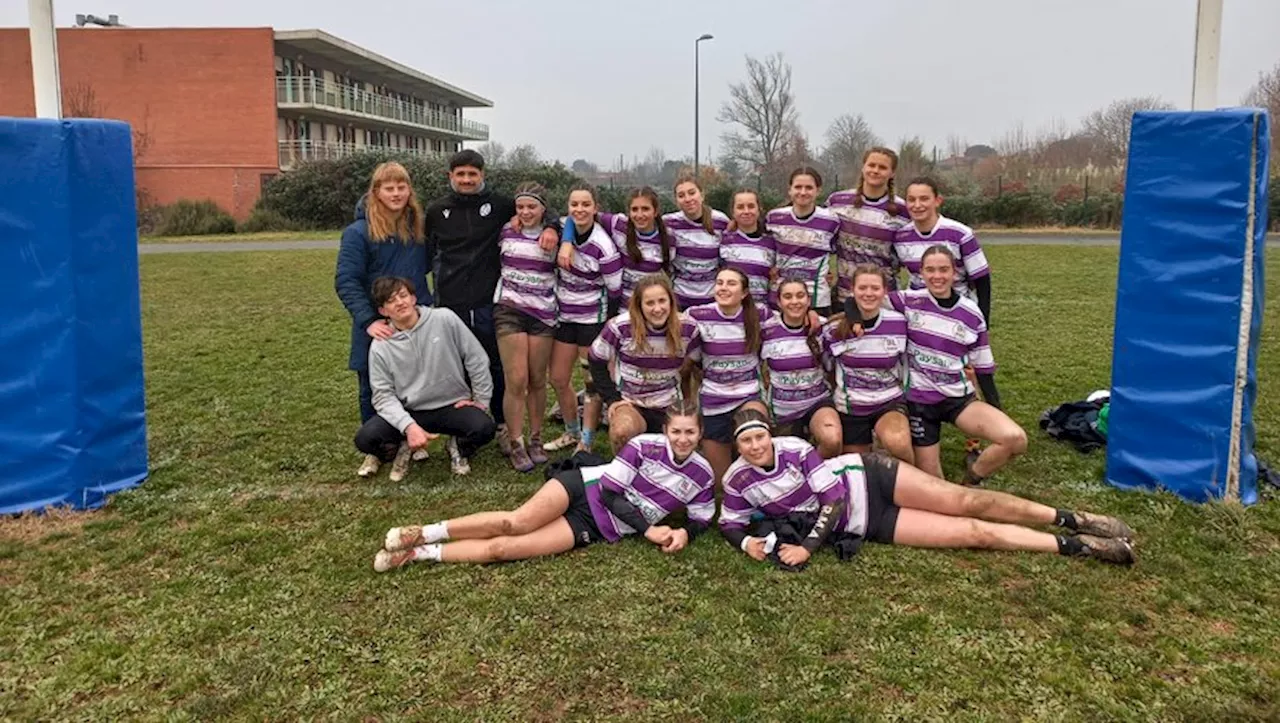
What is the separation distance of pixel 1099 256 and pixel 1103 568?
16.5 metres

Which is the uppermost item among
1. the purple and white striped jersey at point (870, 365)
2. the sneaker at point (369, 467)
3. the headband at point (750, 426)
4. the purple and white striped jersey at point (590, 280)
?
the purple and white striped jersey at point (590, 280)

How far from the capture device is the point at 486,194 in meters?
5.30

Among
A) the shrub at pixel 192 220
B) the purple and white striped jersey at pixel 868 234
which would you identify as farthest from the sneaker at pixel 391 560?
the shrub at pixel 192 220

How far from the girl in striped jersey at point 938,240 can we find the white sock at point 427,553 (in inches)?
118

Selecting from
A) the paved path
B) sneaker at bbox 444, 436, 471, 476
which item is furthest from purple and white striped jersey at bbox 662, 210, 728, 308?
the paved path

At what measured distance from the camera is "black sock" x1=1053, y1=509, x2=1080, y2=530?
3969 millimetres

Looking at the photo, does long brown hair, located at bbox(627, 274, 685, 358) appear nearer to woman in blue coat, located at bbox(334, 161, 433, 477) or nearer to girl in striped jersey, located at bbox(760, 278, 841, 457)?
girl in striped jersey, located at bbox(760, 278, 841, 457)

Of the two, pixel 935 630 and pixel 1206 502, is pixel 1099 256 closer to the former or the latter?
pixel 1206 502

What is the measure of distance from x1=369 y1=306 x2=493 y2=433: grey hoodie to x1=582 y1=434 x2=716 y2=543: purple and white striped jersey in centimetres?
137

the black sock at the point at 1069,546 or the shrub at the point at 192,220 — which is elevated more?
the shrub at the point at 192,220

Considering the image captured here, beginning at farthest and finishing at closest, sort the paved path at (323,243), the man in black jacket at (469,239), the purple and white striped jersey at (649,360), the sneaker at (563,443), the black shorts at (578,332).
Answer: the paved path at (323,243) → the sneaker at (563,443) → the black shorts at (578,332) → the man in black jacket at (469,239) → the purple and white striped jersey at (649,360)

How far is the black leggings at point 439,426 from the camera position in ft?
16.6

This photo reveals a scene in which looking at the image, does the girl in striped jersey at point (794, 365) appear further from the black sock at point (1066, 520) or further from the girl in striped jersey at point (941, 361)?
the black sock at point (1066, 520)

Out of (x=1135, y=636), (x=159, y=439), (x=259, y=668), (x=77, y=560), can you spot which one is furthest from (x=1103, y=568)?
(x=159, y=439)
